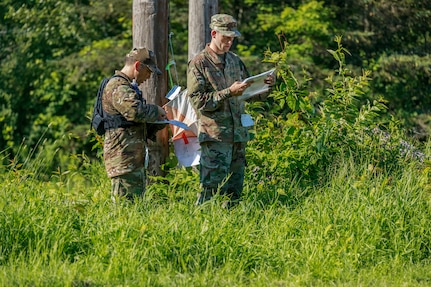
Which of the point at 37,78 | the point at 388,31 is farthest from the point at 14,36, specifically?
the point at 388,31

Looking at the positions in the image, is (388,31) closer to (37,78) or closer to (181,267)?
(37,78)

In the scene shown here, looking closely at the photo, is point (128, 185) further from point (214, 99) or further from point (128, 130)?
point (214, 99)

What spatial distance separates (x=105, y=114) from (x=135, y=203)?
0.76 metres

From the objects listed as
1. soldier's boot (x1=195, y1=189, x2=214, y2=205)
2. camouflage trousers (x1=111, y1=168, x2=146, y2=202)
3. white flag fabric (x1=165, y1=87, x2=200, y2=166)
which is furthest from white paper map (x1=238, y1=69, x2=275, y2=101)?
camouflage trousers (x1=111, y1=168, x2=146, y2=202)

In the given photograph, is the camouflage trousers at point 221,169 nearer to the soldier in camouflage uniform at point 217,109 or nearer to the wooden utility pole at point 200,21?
the soldier in camouflage uniform at point 217,109

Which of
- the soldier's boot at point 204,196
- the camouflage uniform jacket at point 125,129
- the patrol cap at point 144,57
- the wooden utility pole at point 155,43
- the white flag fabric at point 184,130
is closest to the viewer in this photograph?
the camouflage uniform jacket at point 125,129

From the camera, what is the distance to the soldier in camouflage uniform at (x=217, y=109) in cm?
805

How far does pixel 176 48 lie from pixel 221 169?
599 inches

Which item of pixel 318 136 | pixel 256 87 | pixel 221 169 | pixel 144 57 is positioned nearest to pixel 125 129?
pixel 144 57

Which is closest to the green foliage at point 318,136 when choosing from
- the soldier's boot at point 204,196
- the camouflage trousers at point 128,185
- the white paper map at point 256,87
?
the white paper map at point 256,87

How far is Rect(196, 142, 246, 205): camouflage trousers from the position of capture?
8.11 metres

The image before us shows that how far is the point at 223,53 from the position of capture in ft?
27.0

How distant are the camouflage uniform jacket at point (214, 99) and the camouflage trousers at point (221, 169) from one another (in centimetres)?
9

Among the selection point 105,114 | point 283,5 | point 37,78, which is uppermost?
point 105,114
